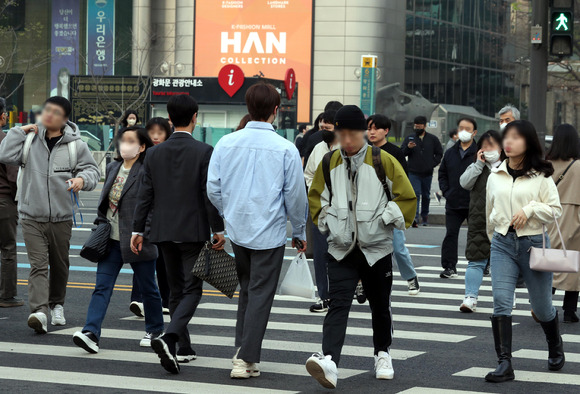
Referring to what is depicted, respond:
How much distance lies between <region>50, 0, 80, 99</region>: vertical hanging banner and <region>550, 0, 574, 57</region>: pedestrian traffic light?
46.4m

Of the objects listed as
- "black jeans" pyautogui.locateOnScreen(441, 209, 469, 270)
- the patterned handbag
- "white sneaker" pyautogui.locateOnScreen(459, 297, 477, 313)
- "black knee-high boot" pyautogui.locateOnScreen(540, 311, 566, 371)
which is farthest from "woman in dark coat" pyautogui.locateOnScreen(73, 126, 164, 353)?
"black jeans" pyautogui.locateOnScreen(441, 209, 469, 270)

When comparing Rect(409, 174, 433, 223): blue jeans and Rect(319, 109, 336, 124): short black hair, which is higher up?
Rect(319, 109, 336, 124): short black hair

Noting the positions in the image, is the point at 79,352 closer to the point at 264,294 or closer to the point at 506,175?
the point at 264,294

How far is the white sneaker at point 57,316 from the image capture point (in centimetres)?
893

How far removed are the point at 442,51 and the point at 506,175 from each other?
5466 cm

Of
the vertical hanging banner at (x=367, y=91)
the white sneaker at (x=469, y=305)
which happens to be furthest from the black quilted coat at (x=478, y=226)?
the vertical hanging banner at (x=367, y=91)

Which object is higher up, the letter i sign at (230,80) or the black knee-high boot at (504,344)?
the letter i sign at (230,80)

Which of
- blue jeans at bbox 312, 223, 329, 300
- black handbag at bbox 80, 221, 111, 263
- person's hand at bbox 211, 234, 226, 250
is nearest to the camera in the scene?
person's hand at bbox 211, 234, 226, 250

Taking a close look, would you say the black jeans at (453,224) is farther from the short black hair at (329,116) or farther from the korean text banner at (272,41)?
the korean text banner at (272,41)

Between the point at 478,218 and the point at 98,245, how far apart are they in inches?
159

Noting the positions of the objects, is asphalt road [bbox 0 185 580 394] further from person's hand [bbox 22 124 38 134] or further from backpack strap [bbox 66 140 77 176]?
person's hand [bbox 22 124 38 134]

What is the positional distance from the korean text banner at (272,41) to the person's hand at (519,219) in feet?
159

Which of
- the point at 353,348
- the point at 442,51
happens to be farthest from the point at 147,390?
the point at 442,51

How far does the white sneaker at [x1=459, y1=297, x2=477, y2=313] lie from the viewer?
32.6 ft
